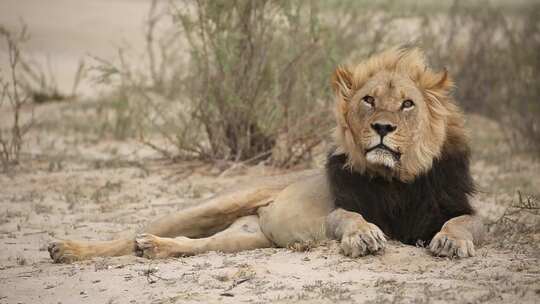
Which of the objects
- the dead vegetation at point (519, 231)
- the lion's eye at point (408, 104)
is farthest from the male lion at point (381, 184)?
the dead vegetation at point (519, 231)

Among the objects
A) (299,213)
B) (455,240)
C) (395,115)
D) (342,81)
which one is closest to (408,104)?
(395,115)

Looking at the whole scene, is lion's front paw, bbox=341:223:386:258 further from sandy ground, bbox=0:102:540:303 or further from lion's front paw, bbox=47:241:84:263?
lion's front paw, bbox=47:241:84:263

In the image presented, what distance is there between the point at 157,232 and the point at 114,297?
1177mm

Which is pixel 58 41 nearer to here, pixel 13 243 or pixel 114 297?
pixel 13 243

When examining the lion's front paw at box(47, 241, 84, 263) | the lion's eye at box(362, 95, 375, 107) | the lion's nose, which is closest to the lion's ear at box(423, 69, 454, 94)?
the lion's eye at box(362, 95, 375, 107)

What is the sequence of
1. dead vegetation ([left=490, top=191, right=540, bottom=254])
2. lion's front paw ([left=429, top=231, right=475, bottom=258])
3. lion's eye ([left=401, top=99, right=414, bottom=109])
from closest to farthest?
1. lion's front paw ([left=429, top=231, right=475, bottom=258])
2. lion's eye ([left=401, top=99, right=414, bottom=109])
3. dead vegetation ([left=490, top=191, right=540, bottom=254])

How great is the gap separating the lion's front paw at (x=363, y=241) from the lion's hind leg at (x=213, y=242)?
2.85 feet

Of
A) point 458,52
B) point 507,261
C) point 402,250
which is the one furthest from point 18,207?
point 458,52

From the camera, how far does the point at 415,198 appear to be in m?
4.77

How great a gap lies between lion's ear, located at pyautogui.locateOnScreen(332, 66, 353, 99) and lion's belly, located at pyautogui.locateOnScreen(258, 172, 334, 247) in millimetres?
559

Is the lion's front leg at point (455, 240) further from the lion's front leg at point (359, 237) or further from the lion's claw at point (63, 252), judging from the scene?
the lion's claw at point (63, 252)

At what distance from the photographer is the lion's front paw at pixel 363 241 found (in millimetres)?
4465

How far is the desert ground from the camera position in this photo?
407 cm

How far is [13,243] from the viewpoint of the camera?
5.79 meters
